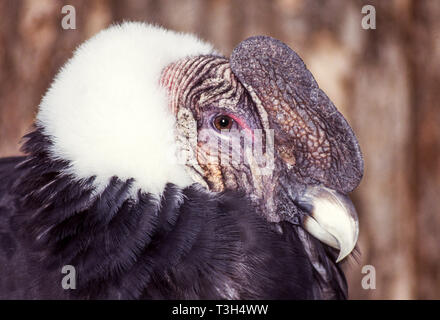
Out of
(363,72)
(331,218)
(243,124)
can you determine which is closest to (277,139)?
(243,124)

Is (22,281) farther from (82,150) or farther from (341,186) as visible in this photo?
(341,186)

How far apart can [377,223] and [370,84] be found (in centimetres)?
81

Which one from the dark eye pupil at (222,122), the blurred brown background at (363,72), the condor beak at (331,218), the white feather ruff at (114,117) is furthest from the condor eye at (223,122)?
the blurred brown background at (363,72)

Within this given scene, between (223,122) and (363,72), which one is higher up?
(363,72)

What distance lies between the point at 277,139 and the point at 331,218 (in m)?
0.30

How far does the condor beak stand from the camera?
160 centimetres

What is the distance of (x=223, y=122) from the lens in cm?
176

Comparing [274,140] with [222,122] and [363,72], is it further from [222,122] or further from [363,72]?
[363,72]

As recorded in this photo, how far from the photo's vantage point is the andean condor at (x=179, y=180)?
151 cm

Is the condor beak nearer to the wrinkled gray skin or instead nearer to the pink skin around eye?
the wrinkled gray skin

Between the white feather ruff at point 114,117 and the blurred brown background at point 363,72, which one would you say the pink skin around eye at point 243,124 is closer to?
the white feather ruff at point 114,117

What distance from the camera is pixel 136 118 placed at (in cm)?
155

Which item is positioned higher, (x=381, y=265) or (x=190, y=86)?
(x=190, y=86)
